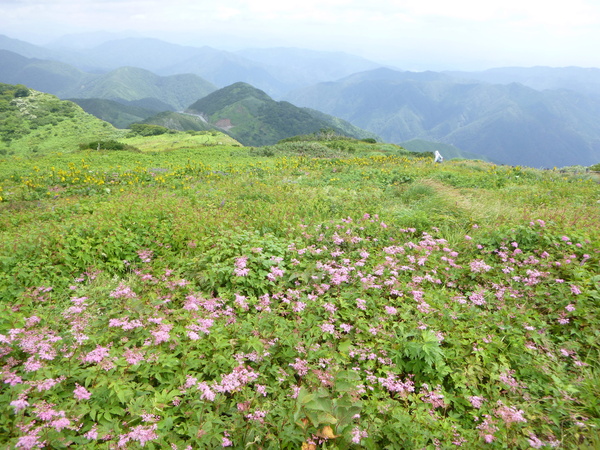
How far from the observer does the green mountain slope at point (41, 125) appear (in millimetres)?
53097

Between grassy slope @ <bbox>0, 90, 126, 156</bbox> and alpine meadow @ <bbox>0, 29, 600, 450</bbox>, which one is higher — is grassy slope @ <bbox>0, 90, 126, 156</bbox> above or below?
below

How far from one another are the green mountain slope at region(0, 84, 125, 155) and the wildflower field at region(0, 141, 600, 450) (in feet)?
181

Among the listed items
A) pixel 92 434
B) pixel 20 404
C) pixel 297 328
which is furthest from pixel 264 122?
pixel 92 434

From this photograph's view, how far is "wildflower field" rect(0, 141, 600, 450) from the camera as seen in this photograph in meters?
2.88

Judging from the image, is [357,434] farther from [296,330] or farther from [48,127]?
[48,127]

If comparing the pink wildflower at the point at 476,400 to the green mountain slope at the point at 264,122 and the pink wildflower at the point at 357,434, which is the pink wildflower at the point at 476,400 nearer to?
the pink wildflower at the point at 357,434

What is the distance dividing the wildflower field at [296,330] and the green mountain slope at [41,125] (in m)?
55.1

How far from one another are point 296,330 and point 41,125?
263 ft

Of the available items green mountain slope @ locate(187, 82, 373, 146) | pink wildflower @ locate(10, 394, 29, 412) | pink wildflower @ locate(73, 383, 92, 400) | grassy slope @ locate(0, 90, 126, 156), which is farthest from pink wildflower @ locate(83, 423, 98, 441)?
green mountain slope @ locate(187, 82, 373, 146)

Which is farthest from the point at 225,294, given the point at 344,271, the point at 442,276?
the point at 442,276

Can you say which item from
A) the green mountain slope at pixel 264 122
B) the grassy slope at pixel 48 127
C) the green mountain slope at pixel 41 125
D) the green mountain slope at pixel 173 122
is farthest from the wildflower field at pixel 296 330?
the green mountain slope at pixel 264 122

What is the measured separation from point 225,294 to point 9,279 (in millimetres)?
3763

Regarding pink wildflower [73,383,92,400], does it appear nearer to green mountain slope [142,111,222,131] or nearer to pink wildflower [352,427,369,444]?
pink wildflower [352,427,369,444]

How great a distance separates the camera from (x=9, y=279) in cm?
530
